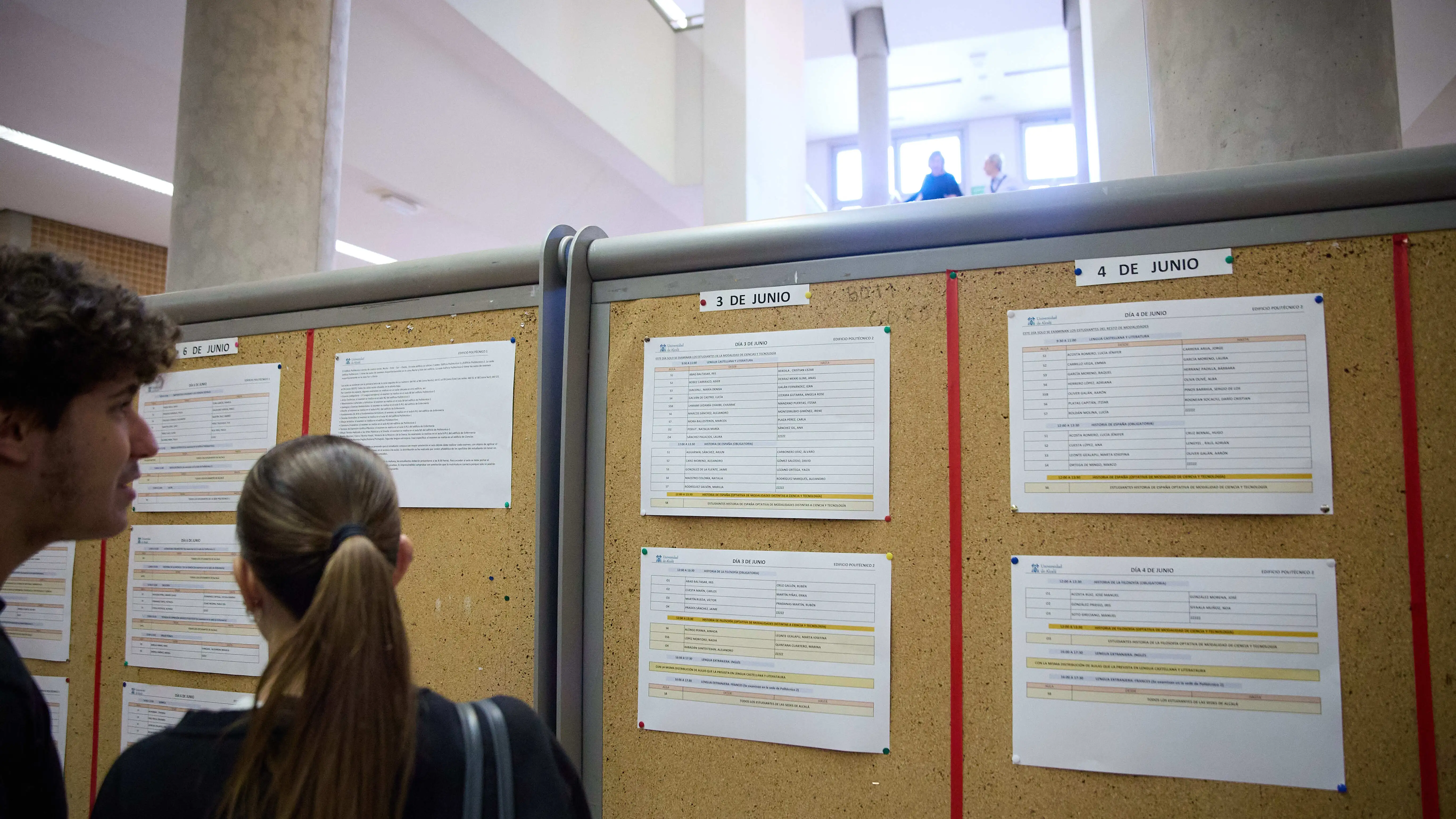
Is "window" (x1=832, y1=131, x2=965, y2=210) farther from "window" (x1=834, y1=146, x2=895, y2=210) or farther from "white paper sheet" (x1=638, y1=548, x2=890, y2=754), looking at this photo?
"white paper sheet" (x1=638, y1=548, x2=890, y2=754)

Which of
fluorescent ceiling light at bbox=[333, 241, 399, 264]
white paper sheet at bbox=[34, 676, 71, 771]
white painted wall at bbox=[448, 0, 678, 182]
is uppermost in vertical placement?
white painted wall at bbox=[448, 0, 678, 182]

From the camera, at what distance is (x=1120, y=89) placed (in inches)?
170

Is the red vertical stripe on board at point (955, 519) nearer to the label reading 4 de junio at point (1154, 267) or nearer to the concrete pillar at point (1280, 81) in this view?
the label reading 4 de junio at point (1154, 267)

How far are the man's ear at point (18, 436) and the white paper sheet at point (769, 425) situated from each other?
0.67 m

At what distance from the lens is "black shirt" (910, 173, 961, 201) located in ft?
17.5

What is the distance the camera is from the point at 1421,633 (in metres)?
0.84

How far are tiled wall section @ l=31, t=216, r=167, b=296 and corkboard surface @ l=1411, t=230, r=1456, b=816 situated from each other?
748 cm

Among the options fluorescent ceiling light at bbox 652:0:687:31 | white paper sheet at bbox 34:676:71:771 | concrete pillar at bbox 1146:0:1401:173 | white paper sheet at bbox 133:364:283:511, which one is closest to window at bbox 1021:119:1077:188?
fluorescent ceiling light at bbox 652:0:687:31

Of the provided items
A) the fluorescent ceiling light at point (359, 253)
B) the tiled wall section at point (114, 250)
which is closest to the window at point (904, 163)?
the fluorescent ceiling light at point (359, 253)

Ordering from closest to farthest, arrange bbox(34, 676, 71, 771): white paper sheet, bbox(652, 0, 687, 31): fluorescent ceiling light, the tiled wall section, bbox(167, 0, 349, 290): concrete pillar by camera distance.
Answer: bbox(34, 676, 71, 771): white paper sheet, bbox(167, 0, 349, 290): concrete pillar, bbox(652, 0, 687, 31): fluorescent ceiling light, the tiled wall section

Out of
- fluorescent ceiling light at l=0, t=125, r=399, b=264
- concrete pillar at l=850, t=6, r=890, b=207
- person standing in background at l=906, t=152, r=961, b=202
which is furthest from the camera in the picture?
concrete pillar at l=850, t=6, r=890, b=207

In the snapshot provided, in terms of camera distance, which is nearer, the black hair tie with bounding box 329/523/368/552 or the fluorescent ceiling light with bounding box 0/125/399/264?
the black hair tie with bounding box 329/523/368/552

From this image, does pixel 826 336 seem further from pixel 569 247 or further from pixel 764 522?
pixel 569 247

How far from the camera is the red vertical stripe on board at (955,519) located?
0.96 metres
